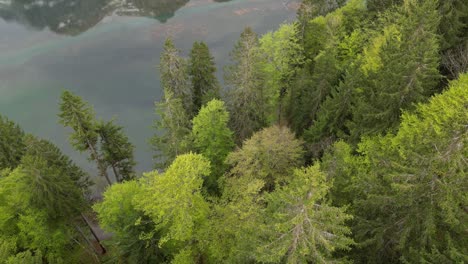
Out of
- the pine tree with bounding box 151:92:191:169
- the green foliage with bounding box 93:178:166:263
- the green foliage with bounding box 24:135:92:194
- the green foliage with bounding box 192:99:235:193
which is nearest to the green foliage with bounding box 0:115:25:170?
the green foliage with bounding box 24:135:92:194

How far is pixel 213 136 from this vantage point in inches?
1182

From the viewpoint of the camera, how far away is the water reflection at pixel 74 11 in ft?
246

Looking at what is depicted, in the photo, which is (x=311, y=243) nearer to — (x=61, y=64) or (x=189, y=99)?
(x=189, y=99)

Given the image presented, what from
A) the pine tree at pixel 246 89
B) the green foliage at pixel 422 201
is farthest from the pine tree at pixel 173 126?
the green foliage at pixel 422 201

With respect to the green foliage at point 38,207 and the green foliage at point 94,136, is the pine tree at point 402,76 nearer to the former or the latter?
the green foliage at point 94,136

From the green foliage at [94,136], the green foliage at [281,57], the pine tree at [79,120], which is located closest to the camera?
the pine tree at [79,120]

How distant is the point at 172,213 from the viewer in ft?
70.1

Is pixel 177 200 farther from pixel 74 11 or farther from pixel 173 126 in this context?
pixel 74 11

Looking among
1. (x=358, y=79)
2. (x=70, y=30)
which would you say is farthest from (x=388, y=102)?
(x=70, y=30)

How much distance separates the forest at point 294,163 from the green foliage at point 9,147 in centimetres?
13

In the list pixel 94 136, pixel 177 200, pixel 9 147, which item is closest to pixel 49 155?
pixel 94 136

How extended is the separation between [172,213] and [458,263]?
48.1 feet

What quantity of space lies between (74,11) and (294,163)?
73.2 meters

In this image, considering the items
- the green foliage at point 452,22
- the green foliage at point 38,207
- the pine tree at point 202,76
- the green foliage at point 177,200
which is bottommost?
the green foliage at point 38,207
